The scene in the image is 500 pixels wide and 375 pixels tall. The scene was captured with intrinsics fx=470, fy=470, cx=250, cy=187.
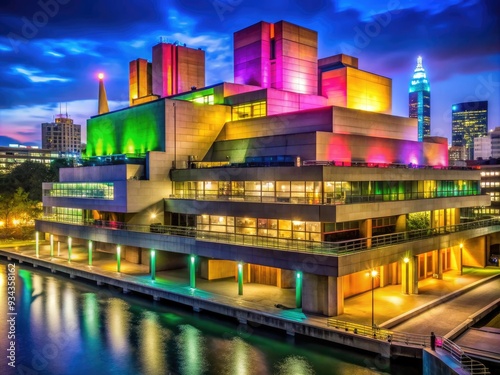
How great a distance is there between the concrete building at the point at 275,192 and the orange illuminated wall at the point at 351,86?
0.44 metres

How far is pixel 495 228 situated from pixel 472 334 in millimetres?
30750

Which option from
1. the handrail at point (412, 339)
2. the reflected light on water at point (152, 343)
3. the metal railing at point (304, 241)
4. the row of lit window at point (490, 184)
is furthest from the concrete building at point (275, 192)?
the row of lit window at point (490, 184)

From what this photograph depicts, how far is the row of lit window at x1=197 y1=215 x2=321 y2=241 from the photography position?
40969 mm

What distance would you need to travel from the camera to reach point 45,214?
74.7 m

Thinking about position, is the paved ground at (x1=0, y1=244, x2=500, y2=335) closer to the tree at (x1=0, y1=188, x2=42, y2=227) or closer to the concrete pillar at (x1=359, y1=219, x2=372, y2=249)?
the concrete pillar at (x1=359, y1=219, x2=372, y2=249)

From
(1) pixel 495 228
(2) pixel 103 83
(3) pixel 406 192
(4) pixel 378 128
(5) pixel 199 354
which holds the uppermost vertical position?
(2) pixel 103 83

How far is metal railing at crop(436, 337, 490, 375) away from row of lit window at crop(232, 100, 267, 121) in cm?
3754

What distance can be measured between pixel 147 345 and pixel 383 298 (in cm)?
2061

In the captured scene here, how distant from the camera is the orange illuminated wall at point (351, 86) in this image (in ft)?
212

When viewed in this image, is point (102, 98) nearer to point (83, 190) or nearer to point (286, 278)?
point (83, 190)

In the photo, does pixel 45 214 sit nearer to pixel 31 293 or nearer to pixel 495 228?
pixel 31 293

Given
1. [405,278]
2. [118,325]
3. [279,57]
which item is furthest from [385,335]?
[279,57]

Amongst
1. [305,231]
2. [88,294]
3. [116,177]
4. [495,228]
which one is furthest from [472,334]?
[116,177]

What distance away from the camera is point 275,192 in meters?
44.6
